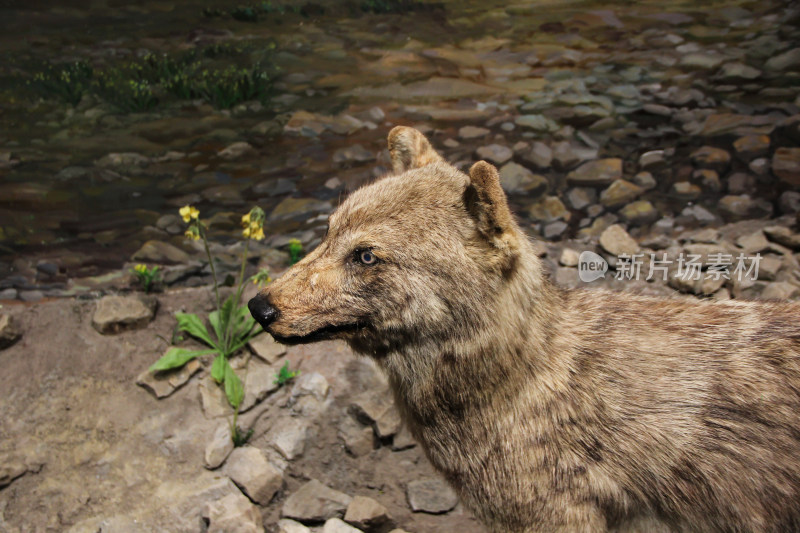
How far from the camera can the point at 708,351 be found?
113 inches

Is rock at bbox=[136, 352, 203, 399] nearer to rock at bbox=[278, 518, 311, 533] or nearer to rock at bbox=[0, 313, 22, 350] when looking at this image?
rock at bbox=[0, 313, 22, 350]

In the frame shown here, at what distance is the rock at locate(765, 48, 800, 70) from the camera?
522 cm

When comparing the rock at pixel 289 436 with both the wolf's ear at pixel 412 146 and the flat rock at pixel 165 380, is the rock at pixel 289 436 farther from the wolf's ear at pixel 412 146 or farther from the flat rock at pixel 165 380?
the wolf's ear at pixel 412 146

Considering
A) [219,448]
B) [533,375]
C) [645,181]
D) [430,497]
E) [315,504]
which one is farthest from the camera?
[645,181]

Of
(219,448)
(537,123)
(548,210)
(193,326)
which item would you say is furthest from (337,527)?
(537,123)

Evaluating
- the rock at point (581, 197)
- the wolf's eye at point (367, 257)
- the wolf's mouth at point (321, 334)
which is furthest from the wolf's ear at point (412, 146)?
the rock at point (581, 197)

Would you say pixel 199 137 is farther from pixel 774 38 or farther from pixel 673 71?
pixel 774 38

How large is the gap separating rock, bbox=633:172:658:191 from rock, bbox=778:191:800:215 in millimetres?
1097

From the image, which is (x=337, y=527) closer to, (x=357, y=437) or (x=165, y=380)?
(x=357, y=437)

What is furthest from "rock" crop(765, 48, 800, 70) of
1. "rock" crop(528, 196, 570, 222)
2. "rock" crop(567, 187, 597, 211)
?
"rock" crop(528, 196, 570, 222)

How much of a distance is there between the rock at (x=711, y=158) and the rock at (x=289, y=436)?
4.07m

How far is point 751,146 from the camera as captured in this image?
5.48 meters

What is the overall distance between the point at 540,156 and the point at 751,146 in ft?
5.98

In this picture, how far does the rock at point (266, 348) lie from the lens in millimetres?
4844
